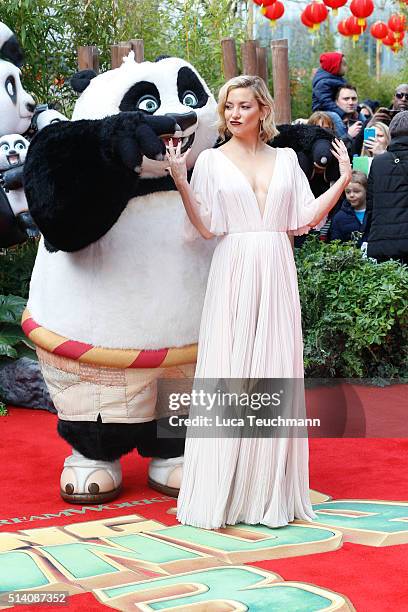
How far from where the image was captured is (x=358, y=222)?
6.88 m

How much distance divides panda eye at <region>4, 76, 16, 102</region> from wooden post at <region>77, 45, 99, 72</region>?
0.86 metres

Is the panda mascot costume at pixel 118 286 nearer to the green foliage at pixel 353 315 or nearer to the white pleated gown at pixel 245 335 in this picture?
the white pleated gown at pixel 245 335

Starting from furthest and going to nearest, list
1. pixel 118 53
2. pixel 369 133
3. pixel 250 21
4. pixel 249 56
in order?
1. pixel 250 21
2. pixel 369 133
3. pixel 249 56
4. pixel 118 53

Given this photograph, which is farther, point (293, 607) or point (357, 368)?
point (357, 368)

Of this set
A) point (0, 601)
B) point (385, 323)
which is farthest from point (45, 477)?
point (385, 323)

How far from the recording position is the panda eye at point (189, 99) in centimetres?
379

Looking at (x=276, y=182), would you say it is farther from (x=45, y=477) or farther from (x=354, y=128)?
(x=354, y=128)

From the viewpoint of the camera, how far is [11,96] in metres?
5.51

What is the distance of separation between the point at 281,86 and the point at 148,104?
2764 mm

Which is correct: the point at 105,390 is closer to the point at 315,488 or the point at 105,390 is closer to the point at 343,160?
the point at 315,488

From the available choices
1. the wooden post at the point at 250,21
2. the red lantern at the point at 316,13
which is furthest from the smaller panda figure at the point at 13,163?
the red lantern at the point at 316,13

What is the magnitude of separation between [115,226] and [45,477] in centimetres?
128

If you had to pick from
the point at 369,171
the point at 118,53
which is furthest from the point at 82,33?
the point at 369,171

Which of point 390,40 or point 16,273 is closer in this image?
point 16,273
